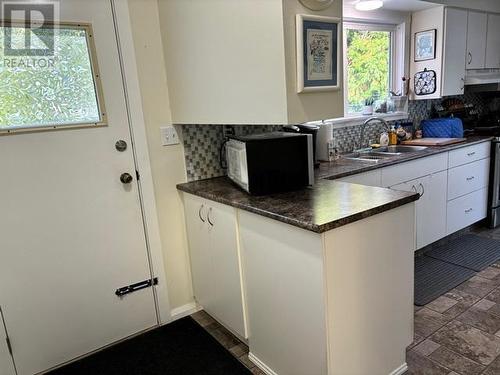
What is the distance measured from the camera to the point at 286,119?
1487mm

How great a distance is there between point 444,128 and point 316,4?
259 cm

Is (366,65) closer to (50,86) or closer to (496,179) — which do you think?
(496,179)

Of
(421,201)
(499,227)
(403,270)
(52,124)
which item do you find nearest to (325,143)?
(421,201)

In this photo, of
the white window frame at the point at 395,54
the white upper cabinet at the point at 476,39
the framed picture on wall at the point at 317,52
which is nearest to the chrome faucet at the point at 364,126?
the white window frame at the point at 395,54

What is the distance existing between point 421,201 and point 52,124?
8.68 ft

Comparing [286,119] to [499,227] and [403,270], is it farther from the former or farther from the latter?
[499,227]

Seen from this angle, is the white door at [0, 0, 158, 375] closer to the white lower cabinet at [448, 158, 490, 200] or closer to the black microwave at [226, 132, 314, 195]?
the black microwave at [226, 132, 314, 195]

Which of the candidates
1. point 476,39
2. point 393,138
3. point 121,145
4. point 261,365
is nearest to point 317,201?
point 261,365

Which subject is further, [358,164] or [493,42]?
[493,42]

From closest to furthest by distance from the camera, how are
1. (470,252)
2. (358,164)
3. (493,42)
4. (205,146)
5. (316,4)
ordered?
(316,4) → (205,146) → (358,164) → (470,252) → (493,42)

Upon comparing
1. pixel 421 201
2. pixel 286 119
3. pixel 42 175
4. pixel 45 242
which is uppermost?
pixel 286 119

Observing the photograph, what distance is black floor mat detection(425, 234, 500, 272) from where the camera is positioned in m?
2.91

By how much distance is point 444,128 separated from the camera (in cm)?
351

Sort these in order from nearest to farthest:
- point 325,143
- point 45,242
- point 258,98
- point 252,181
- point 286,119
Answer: point 286,119, point 258,98, point 252,181, point 45,242, point 325,143
